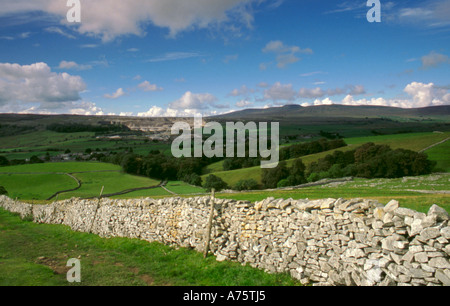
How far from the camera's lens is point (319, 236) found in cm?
793

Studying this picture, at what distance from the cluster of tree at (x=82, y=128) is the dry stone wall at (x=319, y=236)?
167 metres

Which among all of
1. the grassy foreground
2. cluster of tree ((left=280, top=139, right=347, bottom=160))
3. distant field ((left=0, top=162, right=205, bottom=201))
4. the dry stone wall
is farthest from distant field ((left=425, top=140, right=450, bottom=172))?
the grassy foreground

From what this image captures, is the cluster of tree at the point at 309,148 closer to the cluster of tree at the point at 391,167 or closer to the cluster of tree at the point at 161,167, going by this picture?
the cluster of tree at the point at 161,167

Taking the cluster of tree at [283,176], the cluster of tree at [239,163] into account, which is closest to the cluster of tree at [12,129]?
the cluster of tree at [239,163]

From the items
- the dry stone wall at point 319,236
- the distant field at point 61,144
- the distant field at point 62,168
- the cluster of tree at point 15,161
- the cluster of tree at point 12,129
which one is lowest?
the distant field at point 62,168

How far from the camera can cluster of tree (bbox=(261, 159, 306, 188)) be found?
175 feet

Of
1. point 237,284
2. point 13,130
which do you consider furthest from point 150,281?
point 13,130

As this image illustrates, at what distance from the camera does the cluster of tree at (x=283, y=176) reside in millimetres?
53312

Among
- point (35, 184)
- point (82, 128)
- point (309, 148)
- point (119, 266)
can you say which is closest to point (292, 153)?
point (309, 148)

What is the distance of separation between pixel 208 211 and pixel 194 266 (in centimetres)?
232

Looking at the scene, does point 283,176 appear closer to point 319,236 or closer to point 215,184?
point 215,184

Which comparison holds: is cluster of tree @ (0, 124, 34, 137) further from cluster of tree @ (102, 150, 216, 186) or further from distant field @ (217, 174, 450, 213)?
distant field @ (217, 174, 450, 213)

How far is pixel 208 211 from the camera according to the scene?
1116 cm
